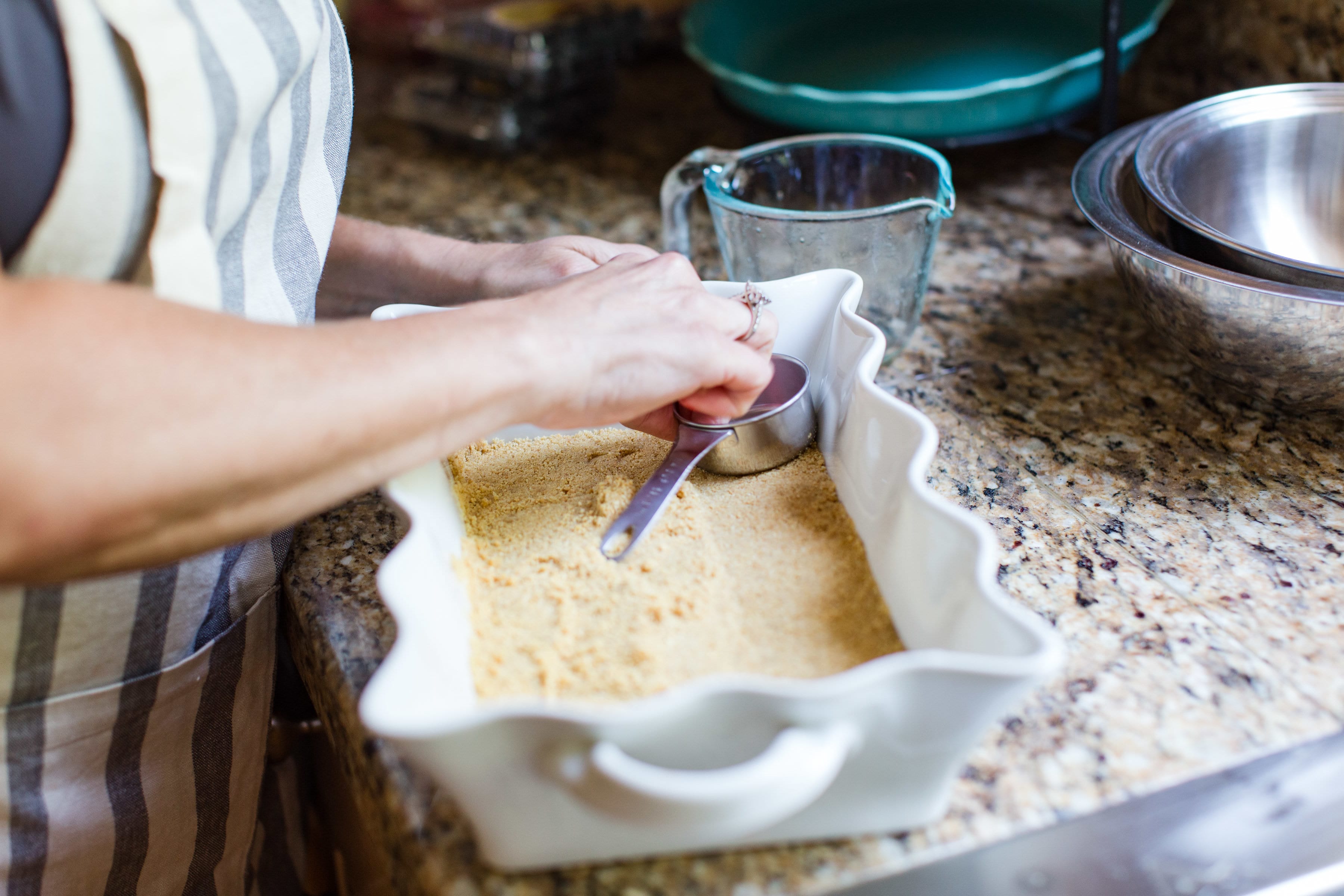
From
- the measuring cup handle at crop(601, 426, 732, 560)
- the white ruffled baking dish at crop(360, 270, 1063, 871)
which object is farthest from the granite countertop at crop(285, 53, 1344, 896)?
the measuring cup handle at crop(601, 426, 732, 560)

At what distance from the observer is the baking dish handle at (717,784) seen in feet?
1.00

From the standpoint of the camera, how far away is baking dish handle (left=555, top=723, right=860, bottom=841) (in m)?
0.30

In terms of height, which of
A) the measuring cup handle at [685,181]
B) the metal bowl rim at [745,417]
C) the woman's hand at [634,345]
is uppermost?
the woman's hand at [634,345]

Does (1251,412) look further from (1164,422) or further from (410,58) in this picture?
(410,58)

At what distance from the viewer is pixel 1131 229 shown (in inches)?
23.2

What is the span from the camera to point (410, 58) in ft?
4.99

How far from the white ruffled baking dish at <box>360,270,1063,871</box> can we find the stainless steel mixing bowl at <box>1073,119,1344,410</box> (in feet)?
0.79

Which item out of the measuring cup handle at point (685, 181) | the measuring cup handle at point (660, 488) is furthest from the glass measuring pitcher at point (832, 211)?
the measuring cup handle at point (660, 488)

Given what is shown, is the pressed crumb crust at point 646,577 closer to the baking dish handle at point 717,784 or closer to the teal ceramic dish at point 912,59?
the baking dish handle at point 717,784

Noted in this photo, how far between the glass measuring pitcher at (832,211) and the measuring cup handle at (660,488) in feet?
0.67

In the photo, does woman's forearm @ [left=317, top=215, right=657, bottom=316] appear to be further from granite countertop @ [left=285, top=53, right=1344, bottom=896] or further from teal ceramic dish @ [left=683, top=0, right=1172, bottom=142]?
teal ceramic dish @ [left=683, top=0, right=1172, bottom=142]

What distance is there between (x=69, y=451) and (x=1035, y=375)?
0.62m

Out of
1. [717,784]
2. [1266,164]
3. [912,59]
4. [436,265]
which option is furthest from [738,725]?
[912,59]

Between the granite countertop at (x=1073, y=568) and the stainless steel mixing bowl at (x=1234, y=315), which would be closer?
the granite countertop at (x=1073, y=568)
